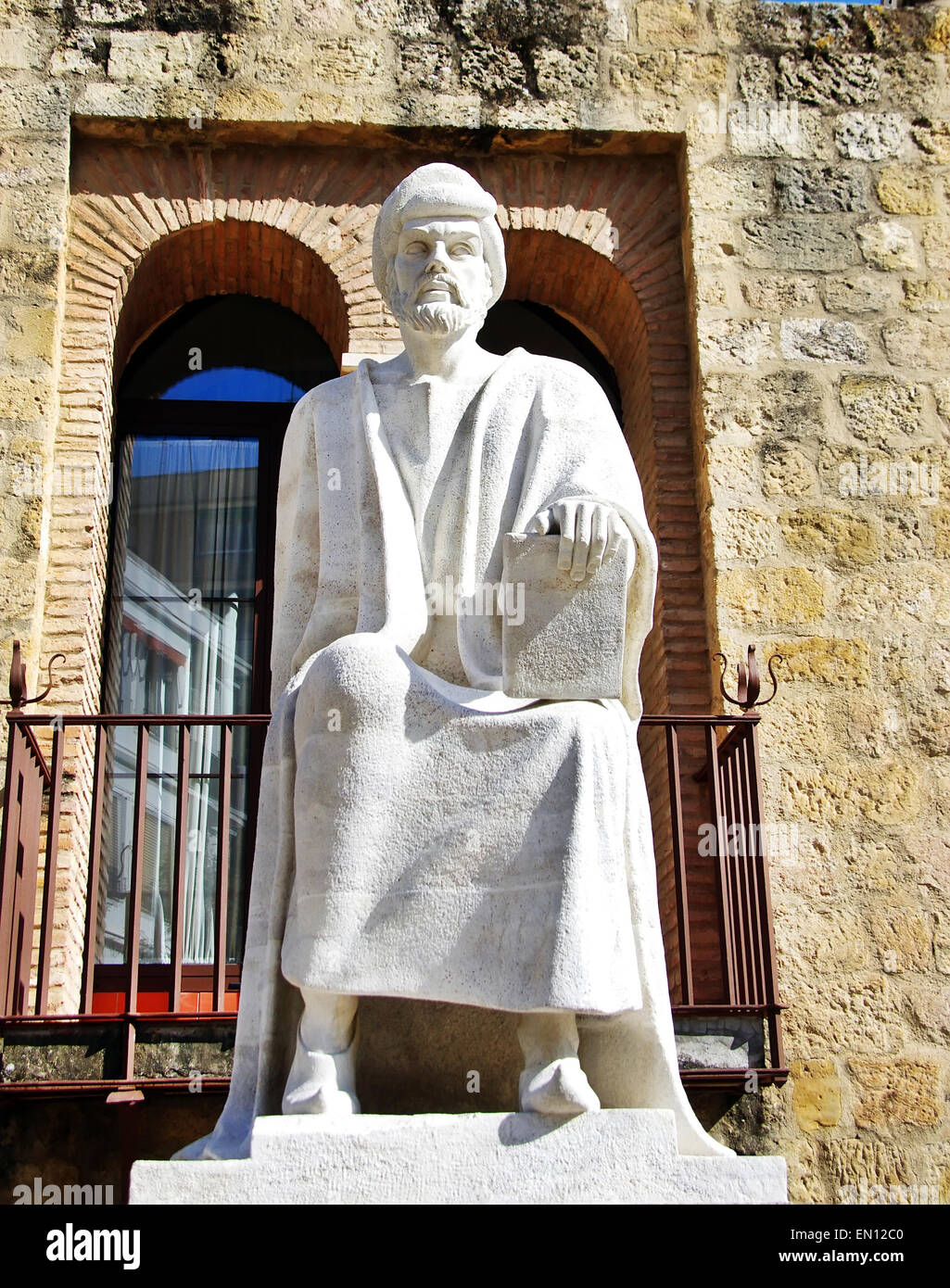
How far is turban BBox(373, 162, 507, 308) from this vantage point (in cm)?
416

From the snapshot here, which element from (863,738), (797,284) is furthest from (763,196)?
(863,738)

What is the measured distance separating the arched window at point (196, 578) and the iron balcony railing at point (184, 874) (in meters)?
0.05

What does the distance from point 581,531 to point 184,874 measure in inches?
114

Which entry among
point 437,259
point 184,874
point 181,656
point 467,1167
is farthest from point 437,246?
point 181,656

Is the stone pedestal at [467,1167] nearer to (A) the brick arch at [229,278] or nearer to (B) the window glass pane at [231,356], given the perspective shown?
(A) the brick arch at [229,278]

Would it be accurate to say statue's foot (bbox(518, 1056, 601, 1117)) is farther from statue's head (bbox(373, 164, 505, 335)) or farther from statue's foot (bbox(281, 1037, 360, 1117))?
statue's head (bbox(373, 164, 505, 335))

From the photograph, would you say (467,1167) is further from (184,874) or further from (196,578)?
(196,578)

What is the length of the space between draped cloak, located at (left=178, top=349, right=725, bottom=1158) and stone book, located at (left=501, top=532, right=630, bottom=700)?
0.05 metres

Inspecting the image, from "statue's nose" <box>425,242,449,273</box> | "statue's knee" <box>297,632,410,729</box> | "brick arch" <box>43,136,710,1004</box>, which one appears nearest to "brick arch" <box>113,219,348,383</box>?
"brick arch" <box>43,136,710,1004</box>

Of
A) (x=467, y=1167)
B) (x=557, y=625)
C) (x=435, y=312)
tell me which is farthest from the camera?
(x=435, y=312)

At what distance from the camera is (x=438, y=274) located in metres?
4.16

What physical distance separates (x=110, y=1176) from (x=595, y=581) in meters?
2.98

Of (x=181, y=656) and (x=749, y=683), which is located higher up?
(x=181, y=656)
